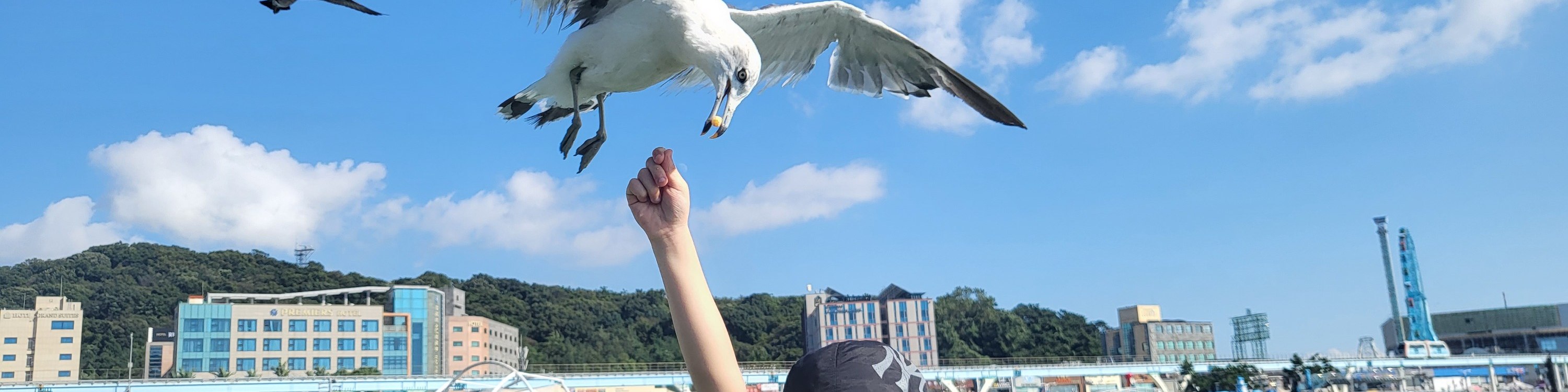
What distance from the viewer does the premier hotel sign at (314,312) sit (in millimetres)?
56500

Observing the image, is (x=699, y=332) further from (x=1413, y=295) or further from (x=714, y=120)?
(x=1413, y=295)

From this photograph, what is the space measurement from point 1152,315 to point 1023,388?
19.9 m

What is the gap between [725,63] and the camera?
8.52 feet

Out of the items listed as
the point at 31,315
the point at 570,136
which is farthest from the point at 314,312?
the point at 570,136

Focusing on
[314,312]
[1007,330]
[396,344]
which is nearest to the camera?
[314,312]

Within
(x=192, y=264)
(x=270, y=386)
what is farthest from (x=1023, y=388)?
(x=192, y=264)

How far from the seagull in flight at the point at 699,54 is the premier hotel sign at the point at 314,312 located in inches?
2324

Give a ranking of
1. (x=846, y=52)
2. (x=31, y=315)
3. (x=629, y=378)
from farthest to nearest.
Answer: (x=31, y=315), (x=629, y=378), (x=846, y=52)

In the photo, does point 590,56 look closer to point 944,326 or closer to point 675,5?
point 675,5

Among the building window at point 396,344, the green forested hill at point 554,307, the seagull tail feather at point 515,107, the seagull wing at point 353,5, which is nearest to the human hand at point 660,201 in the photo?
the seagull wing at point 353,5

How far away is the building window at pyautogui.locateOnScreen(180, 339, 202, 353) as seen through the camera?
53531 millimetres

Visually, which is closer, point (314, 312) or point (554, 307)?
point (314, 312)

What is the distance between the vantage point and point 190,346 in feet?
176

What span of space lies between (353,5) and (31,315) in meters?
66.2
